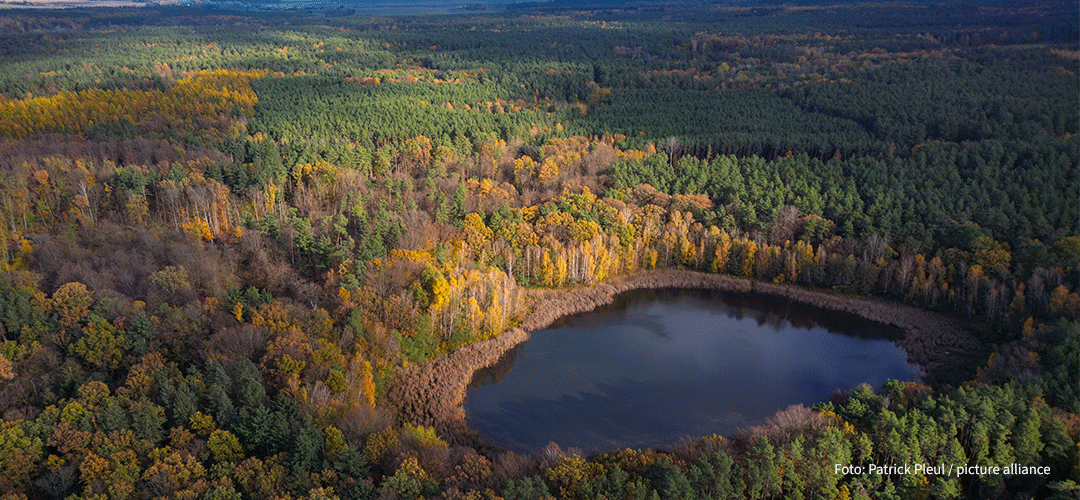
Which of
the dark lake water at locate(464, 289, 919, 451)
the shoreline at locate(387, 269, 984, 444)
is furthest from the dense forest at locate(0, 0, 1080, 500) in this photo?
the dark lake water at locate(464, 289, 919, 451)

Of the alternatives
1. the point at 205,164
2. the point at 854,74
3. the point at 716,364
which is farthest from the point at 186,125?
the point at 854,74

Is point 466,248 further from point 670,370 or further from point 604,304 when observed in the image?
point 670,370

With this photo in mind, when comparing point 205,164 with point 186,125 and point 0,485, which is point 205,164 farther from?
point 0,485

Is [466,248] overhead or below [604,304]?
overhead

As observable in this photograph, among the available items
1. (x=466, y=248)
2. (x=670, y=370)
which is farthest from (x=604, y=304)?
(x=466, y=248)

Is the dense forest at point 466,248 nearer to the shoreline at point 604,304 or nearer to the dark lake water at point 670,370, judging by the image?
the shoreline at point 604,304

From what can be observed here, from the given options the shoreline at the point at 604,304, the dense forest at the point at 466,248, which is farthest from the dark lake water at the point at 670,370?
the dense forest at the point at 466,248

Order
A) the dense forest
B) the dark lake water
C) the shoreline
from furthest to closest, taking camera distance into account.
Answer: the shoreline, the dark lake water, the dense forest

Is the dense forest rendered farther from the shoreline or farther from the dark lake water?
the dark lake water
